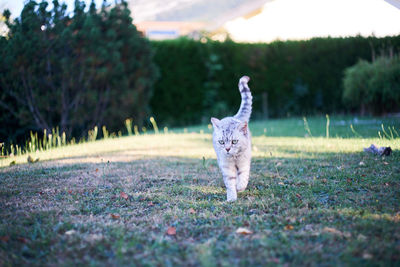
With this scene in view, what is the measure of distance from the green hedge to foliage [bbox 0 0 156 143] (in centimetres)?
222

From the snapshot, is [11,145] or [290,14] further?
[290,14]

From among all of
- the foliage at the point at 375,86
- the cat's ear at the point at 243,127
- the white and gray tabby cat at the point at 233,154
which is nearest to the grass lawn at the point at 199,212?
the white and gray tabby cat at the point at 233,154

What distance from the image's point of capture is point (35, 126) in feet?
25.5

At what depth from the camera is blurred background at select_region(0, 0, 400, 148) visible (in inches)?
290

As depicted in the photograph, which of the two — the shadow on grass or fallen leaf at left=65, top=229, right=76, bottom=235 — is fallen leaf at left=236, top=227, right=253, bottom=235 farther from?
fallen leaf at left=65, top=229, right=76, bottom=235

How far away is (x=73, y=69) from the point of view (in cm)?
805

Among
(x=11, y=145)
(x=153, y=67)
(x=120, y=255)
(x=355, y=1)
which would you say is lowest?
(x=120, y=255)

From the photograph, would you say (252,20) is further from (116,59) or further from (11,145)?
(11,145)

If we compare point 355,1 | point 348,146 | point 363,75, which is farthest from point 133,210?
point 363,75

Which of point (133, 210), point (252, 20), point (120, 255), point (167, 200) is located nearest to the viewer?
point (120, 255)

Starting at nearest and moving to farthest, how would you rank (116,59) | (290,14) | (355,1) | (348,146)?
1. (348,146)
2. (355,1)
3. (116,59)
4. (290,14)

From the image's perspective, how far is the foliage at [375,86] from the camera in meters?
8.56

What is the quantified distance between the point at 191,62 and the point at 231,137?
30.9ft

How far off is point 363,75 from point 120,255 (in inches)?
383
